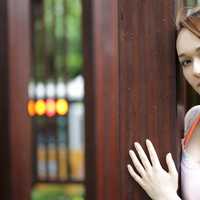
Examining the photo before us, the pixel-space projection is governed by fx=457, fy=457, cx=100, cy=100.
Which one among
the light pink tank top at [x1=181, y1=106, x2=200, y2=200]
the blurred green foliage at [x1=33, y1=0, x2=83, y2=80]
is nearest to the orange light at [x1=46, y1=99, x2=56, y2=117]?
the blurred green foliage at [x1=33, y1=0, x2=83, y2=80]

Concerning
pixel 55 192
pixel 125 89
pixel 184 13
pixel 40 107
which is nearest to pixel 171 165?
pixel 125 89

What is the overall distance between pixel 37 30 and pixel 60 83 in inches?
25.8

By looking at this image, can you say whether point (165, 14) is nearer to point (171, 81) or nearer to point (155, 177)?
point (171, 81)

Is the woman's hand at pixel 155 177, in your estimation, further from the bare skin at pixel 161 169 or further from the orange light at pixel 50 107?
the orange light at pixel 50 107

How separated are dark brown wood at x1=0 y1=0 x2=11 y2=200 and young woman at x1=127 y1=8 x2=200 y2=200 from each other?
294 mm

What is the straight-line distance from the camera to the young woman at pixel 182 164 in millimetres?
1074

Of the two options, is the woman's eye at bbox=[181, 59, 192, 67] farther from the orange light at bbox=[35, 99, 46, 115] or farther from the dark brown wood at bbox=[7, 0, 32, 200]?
the orange light at bbox=[35, 99, 46, 115]

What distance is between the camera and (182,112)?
3.85ft

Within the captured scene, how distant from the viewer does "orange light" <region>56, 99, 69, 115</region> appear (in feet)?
16.9

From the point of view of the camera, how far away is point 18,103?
1021mm

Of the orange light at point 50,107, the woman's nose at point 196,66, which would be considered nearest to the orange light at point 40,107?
the orange light at point 50,107

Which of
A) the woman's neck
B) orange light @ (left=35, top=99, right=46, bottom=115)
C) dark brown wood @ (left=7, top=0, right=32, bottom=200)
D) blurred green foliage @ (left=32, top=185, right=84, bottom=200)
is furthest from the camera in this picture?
orange light @ (left=35, top=99, right=46, bottom=115)

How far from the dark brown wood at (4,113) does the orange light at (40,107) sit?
4055 millimetres

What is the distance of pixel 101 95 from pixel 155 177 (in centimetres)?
25
